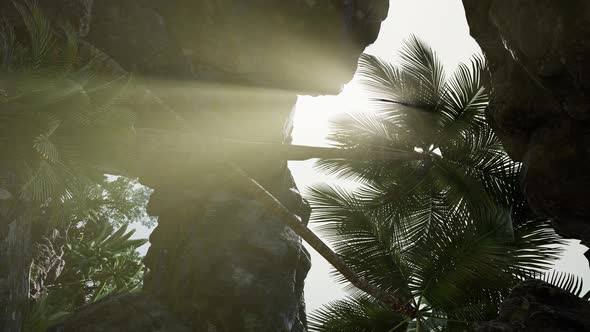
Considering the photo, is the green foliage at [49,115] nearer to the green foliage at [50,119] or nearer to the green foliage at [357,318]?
the green foliage at [50,119]

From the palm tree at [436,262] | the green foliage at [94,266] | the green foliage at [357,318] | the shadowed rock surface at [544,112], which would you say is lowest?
the green foliage at [94,266]

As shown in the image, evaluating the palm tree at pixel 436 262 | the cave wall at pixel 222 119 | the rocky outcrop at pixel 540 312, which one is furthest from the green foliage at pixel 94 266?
the rocky outcrop at pixel 540 312

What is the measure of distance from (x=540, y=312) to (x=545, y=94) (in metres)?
2.61

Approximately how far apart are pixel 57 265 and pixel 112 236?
2.73 metres

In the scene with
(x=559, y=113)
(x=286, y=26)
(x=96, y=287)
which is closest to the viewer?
(x=559, y=113)

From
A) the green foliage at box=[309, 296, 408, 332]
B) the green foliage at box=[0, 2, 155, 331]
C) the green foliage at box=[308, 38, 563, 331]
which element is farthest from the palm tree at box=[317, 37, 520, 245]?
the green foliage at box=[0, 2, 155, 331]

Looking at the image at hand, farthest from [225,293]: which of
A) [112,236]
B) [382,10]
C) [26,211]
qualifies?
[112,236]

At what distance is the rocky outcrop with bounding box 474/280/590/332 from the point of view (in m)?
4.78

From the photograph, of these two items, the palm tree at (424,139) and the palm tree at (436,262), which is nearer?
the palm tree at (436,262)

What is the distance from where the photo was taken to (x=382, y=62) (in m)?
9.05

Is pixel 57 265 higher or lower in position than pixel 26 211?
lower

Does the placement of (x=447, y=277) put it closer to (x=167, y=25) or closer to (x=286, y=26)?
(x=286, y=26)

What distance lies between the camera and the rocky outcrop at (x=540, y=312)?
4.78 meters

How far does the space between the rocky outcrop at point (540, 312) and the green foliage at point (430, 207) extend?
3.26 feet
